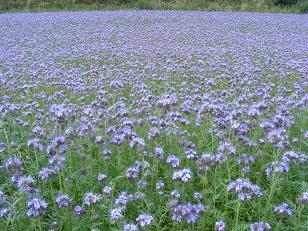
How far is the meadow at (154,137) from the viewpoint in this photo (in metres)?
2.92

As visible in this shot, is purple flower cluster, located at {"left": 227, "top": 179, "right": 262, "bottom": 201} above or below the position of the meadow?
above

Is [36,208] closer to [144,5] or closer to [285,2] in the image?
[144,5]

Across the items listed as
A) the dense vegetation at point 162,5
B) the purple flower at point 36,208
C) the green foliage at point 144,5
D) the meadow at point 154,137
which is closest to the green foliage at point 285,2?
the dense vegetation at point 162,5

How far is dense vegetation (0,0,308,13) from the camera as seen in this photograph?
2372 centimetres

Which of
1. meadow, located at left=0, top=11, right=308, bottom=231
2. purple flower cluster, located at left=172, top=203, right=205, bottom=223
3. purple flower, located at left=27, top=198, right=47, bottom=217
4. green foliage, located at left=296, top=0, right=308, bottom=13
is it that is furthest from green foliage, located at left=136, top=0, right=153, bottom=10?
purple flower, located at left=27, top=198, right=47, bottom=217

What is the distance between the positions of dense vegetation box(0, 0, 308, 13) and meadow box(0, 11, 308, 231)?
12272mm

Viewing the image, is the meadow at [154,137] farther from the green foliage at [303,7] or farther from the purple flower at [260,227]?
the green foliage at [303,7]

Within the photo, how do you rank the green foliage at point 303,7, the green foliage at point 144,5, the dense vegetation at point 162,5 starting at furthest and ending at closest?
1. the green foliage at point 144,5
2. the dense vegetation at point 162,5
3. the green foliage at point 303,7

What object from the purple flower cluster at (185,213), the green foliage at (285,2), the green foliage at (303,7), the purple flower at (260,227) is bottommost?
Answer: the purple flower at (260,227)

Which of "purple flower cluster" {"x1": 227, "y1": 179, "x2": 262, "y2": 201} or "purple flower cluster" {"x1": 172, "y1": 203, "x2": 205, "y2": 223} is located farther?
"purple flower cluster" {"x1": 172, "y1": 203, "x2": 205, "y2": 223}

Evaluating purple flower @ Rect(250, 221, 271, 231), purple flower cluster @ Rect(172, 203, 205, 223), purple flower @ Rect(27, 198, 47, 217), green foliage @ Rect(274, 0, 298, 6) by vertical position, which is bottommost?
purple flower @ Rect(250, 221, 271, 231)

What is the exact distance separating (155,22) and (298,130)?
13252 mm

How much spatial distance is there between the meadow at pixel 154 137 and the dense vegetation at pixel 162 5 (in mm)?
12272

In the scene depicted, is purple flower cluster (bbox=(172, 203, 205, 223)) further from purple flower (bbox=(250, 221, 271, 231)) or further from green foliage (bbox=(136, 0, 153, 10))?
green foliage (bbox=(136, 0, 153, 10))
